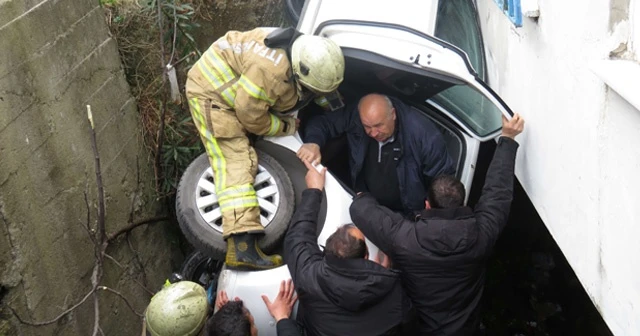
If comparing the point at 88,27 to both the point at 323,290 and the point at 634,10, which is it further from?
the point at 634,10

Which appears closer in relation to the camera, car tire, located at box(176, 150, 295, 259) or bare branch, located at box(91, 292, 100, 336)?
bare branch, located at box(91, 292, 100, 336)

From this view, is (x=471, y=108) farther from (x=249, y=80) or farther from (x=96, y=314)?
(x=96, y=314)

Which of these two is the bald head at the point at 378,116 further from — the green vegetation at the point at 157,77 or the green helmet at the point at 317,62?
the green vegetation at the point at 157,77

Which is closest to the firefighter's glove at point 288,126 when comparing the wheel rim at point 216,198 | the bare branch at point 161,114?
the wheel rim at point 216,198

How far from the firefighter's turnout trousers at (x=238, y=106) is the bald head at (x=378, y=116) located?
1.60ft

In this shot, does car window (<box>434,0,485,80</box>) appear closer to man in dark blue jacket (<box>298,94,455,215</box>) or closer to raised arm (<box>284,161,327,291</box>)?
man in dark blue jacket (<box>298,94,455,215</box>)

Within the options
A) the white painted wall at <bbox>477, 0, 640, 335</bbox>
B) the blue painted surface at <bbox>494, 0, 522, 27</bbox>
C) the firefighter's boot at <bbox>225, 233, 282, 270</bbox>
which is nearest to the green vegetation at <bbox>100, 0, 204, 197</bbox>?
the firefighter's boot at <bbox>225, 233, 282, 270</bbox>

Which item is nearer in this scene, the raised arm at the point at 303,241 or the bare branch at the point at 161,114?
the raised arm at the point at 303,241

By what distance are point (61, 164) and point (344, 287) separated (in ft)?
6.47

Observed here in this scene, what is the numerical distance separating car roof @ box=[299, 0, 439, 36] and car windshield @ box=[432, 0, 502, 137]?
24 centimetres

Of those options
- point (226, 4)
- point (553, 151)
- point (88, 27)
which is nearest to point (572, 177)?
point (553, 151)

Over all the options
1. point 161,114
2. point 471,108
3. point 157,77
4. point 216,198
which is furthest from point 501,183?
point 157,77

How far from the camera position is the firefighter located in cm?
363

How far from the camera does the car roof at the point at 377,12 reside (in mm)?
4242
